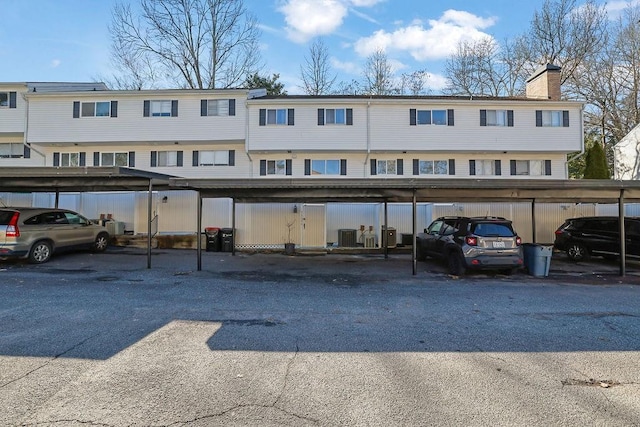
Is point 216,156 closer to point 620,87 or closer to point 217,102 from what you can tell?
point 217,102

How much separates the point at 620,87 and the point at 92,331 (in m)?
39.6

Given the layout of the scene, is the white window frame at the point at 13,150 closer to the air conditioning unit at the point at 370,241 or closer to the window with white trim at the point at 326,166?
the window with white trim at the point at 326,166

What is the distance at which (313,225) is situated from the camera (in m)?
17.3

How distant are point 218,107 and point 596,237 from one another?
1787 cm

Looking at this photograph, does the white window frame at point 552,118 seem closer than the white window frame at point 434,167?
Yes

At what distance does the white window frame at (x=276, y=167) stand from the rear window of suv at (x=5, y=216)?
11.9 m

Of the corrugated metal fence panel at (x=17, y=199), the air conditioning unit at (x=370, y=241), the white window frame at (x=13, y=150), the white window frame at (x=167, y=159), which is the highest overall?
the white window frame at (x=13, y=150)

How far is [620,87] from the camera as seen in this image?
3119 centimetres

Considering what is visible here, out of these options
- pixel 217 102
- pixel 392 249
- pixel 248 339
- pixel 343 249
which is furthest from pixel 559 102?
pixel 248 339

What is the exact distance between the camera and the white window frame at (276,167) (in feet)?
68.9

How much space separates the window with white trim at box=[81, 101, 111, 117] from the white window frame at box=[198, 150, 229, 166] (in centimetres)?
549

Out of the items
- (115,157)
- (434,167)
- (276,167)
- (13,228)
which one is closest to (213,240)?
(276,167)

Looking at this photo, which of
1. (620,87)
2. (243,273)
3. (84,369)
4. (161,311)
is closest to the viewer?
(84,369)

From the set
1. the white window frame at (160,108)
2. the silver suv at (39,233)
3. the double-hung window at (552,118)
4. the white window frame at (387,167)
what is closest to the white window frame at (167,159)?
the white window frame at (160,108)
